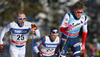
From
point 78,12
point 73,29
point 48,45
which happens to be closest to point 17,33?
point 48,45

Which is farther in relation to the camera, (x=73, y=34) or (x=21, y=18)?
(x=73, y=34)

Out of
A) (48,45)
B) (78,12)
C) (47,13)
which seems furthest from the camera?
(47,13)

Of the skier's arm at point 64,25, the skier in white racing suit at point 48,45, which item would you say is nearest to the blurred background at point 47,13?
the skier in white racing suit at point 48,45

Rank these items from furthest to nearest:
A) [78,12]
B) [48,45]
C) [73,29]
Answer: [48,45]
[73,29]
[78,12]

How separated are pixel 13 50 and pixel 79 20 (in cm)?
204

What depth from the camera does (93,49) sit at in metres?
16.1

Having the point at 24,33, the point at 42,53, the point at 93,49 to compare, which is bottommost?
the point at 93,49

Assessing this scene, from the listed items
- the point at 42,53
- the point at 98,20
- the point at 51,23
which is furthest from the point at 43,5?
the point at 42,53

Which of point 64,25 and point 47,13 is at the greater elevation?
point 64,25

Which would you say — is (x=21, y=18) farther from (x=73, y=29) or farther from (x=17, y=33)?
(x=73, y=29)

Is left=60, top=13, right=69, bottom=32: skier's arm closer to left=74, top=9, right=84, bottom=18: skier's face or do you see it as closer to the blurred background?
left=74, top=9, right=84, bottom=18: skier's face

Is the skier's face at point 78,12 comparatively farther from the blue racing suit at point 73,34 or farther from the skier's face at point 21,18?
the skier's face at point 21,18

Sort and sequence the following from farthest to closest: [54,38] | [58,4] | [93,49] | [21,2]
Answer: [58,4] < [21,2] < [93,49] < [54,38]

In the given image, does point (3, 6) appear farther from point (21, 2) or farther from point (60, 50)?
point (60, 50)
